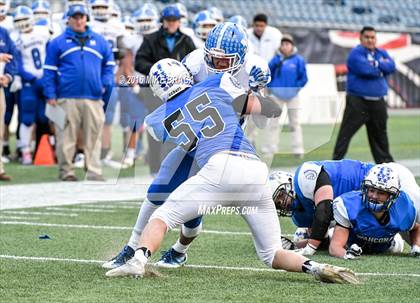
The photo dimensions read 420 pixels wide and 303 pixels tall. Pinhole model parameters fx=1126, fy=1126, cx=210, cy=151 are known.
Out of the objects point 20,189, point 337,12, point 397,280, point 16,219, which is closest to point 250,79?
point 397,280

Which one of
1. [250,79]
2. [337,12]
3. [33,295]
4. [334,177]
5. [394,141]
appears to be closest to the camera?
[33,295]

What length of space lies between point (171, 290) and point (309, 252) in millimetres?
1587

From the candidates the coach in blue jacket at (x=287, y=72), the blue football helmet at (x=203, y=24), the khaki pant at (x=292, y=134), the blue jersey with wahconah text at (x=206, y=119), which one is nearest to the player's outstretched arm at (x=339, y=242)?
the blue jersey with wahconah text at (x=206, y=119)

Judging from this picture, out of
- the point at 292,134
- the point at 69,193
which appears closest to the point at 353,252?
the point at 292,134

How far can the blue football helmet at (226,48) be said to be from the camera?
6.24 metres

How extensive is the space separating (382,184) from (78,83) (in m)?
5.74

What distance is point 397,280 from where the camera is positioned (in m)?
6.14

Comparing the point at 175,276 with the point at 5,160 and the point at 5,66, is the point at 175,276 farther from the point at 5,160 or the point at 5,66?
the point at 5,160

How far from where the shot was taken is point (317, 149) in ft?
35.2

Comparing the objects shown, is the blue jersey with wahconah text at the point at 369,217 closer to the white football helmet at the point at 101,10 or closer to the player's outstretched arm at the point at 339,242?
the player's outstretched arm at the point at 339,242

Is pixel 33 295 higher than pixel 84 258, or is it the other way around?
pixel 33 295

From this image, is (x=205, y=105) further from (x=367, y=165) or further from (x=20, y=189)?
(x=20, y=189)

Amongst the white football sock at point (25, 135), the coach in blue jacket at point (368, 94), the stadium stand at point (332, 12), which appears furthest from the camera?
the stadium stand at point (332, 12)

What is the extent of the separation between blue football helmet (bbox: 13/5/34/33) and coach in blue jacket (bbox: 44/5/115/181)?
97.0 inches
